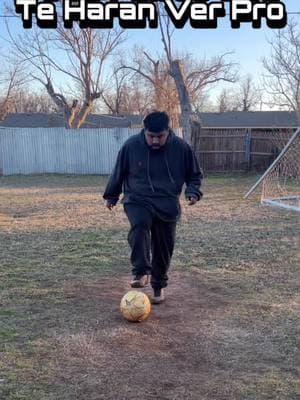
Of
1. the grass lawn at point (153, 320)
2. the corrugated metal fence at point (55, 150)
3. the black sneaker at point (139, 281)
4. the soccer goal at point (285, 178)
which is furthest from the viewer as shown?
the corrugated metal fence at point (55, 150)

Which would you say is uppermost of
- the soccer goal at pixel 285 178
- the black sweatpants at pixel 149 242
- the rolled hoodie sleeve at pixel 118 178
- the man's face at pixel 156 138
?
the man's face at pixel 156 138

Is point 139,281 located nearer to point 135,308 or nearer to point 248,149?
point 135,308

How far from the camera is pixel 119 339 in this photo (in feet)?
12.9

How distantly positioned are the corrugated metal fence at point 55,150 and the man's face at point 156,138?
60.0ft

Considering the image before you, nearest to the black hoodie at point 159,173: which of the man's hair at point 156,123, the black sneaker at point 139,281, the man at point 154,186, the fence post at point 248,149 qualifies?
the man at point 154,186

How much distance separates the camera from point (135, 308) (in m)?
4.25

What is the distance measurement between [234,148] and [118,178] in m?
17.9

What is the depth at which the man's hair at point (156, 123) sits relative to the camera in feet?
14.3

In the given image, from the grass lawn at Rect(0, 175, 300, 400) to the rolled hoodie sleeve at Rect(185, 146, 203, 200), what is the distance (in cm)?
101

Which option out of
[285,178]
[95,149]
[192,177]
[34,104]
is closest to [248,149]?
[285,178]

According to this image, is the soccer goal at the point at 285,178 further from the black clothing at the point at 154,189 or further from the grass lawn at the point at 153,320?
the black clothing at the point at 154,189

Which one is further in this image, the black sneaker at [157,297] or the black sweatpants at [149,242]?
the black sneaker at [157,297]

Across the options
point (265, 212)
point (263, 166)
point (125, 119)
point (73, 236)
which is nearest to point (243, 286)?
point (73, 236)

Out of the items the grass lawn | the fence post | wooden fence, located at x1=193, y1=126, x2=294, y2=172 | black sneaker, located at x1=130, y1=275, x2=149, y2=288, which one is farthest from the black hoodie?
the fence post
